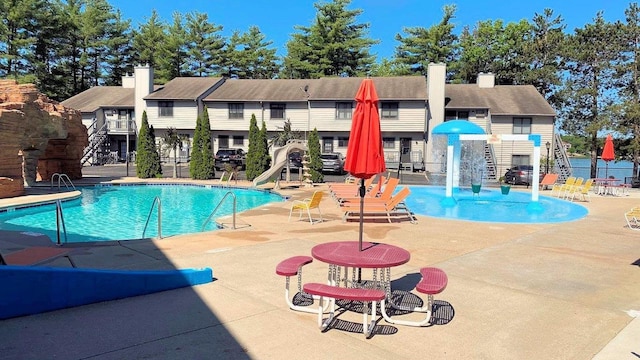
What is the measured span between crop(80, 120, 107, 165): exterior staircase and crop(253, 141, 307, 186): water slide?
22.3 m

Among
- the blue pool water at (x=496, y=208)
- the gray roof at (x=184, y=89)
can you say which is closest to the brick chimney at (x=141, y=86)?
the gray roof at (x=184, y=89)

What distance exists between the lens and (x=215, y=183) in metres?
25.5

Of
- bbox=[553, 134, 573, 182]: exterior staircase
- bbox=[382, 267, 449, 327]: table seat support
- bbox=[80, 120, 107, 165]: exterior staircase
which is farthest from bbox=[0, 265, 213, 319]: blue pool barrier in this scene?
bbox=[80, 120, 107, 165]: exterior staircase

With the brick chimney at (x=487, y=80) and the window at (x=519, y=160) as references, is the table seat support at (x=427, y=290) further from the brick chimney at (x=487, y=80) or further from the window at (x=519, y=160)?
the brick chimney at (x=487, y=80)

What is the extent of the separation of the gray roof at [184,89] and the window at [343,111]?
12.2 meters

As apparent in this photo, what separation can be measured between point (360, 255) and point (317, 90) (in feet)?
116

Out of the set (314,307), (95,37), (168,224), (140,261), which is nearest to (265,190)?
(168,224)

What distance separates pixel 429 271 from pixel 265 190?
17.7 meters

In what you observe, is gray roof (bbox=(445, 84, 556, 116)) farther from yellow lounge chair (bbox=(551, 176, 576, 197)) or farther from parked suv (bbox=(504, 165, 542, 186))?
yellow lounge chair (bbox=(551, 176, 576, 197))

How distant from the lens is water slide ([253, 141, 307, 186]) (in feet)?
74.4

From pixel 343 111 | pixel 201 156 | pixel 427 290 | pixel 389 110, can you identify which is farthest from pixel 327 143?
pixel 427 290

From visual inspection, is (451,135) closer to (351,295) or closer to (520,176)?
(520,176)

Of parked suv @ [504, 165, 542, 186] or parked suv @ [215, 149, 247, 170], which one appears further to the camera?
parked suv @ [215, 149, 247, 170]

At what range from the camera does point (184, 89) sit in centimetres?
4197
